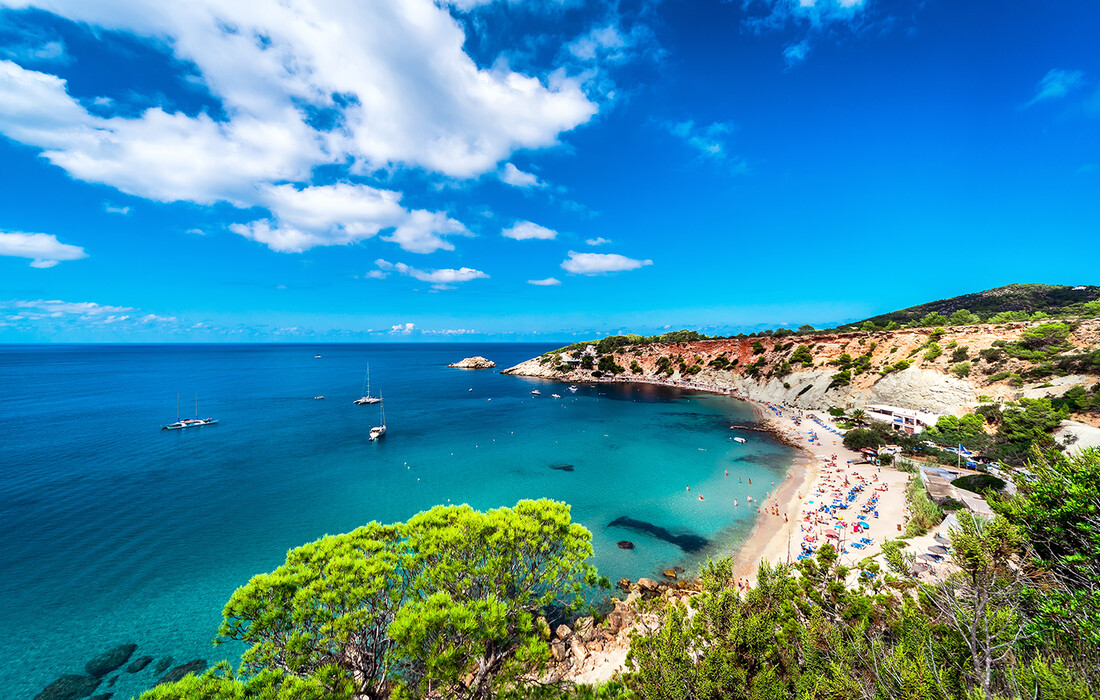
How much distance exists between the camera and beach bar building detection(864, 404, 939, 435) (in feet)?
155

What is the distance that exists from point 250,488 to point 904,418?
76.4m

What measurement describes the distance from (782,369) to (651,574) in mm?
75447

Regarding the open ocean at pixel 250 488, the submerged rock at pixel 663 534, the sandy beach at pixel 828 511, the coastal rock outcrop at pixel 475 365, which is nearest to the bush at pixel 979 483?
the sandy beach at pixel 828 511

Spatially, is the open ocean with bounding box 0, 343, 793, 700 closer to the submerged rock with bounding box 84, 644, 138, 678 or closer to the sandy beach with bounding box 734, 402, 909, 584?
the submerged rock with bounding box 84, 644, 138, 678

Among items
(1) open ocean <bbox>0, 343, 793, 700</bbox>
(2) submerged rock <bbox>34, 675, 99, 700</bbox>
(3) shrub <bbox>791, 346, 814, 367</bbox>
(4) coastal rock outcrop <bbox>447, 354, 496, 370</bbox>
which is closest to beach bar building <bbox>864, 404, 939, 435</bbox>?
(1) open ocean <bbox>0, 343, 793, 700</bbox>

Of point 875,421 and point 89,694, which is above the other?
point 875,421

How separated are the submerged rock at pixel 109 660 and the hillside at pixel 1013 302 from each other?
12954cm

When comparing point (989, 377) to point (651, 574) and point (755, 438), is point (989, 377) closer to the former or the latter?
point (755, 438)

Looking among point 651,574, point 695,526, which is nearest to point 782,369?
point 695,526

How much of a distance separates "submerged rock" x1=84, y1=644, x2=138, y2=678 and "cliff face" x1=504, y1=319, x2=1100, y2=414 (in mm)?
77613

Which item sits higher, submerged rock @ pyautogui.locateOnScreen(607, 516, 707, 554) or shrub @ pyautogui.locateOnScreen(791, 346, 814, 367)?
shrub @ pyautogui.locateOnScreen(791, 346, 814, 367)

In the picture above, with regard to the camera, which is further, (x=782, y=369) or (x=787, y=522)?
(x=782, y=369)

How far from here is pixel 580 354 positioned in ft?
446

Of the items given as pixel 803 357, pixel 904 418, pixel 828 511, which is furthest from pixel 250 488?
pixel 803 357
